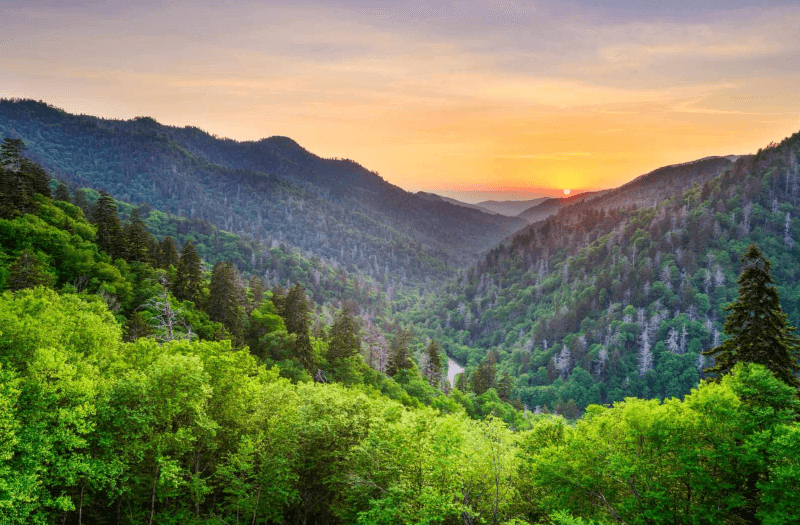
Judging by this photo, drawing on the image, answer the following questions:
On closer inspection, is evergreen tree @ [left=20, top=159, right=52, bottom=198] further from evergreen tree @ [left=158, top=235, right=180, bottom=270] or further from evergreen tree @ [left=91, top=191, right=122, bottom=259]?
evergreen tree @ [left=158, top=235, right=180, bottom=270]

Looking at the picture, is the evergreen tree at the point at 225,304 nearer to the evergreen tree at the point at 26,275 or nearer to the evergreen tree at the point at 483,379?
the evergreen tree at the point at 26,275

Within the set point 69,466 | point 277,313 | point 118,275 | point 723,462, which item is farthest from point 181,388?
point 277,313

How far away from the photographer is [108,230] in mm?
72875

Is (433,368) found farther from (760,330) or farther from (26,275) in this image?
(760,330)

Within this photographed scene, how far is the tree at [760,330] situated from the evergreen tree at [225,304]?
2267 inches

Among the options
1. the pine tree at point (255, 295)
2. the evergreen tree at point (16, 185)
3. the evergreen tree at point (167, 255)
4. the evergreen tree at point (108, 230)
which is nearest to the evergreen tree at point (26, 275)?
the evergreen tree at point (16, 185)

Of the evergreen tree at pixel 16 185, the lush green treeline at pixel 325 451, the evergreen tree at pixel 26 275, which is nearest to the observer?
the lush green treeline at pixel 325 451

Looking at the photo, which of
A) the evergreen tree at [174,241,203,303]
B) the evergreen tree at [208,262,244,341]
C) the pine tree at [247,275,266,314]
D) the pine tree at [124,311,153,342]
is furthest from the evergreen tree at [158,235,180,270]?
the pine tree at [124,311,153,342]

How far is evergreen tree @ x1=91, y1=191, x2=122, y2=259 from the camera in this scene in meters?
71.9

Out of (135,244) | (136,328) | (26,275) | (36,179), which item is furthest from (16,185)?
(136,328)

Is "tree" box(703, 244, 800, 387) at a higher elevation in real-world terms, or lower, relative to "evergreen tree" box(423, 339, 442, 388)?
higher

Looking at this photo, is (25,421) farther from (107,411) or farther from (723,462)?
(723,462)

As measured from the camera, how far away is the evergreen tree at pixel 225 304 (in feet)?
228

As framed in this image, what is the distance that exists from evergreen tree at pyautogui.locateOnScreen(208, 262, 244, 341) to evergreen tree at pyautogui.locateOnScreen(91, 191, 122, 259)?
49.9 ft
